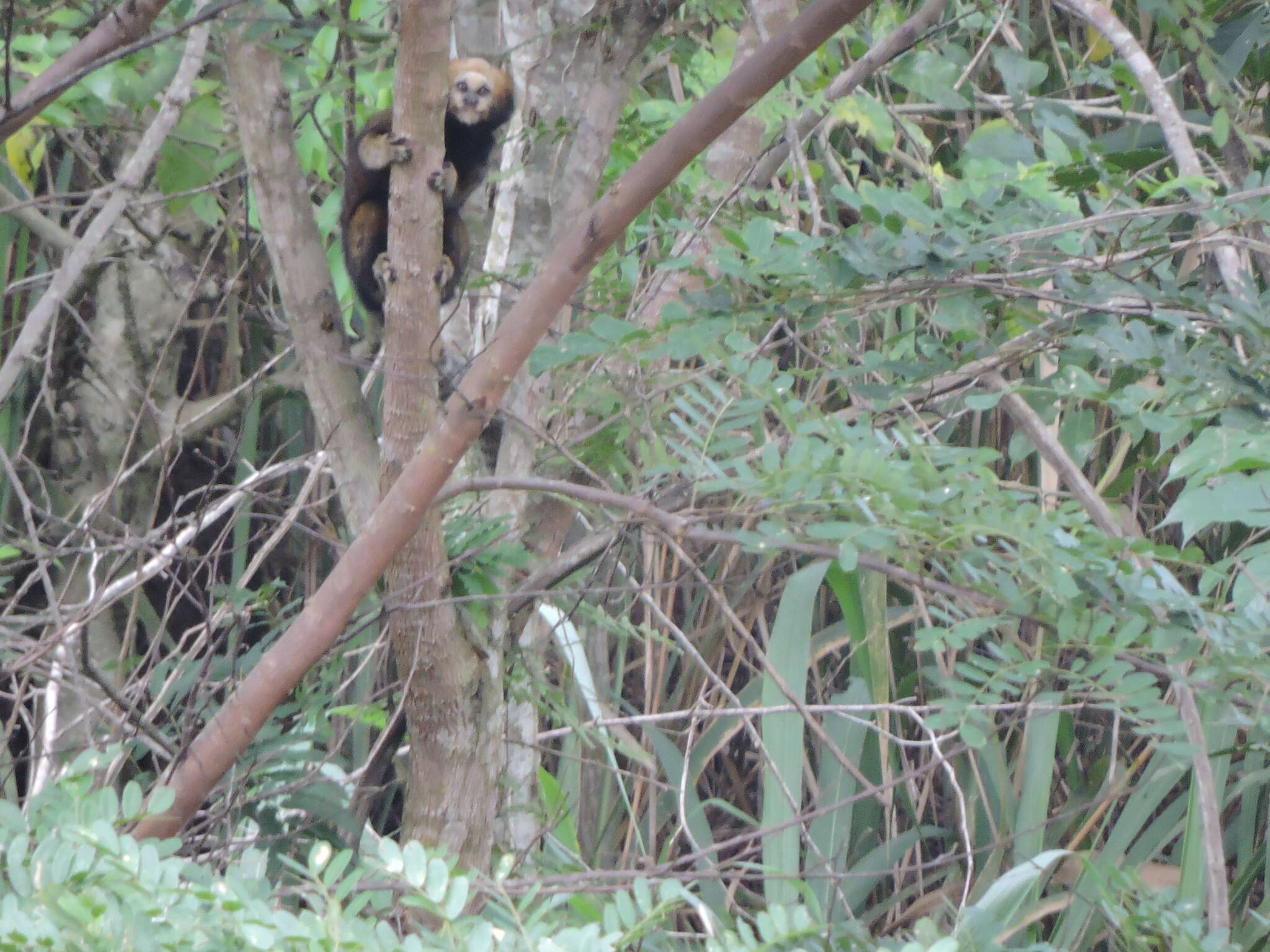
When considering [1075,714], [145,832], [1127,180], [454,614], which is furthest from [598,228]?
[1075,714]

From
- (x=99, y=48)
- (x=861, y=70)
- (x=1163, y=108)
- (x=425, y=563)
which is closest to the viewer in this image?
(x=99, y=48)

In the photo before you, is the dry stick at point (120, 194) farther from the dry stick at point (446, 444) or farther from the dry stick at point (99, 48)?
the dry stick at point (446, 444)

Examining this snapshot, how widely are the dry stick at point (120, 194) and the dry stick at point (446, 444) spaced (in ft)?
2.19

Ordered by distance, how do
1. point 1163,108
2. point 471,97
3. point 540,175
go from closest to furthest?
point 1163,108 < point 540,175 < point 471,97

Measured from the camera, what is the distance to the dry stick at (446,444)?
108cm

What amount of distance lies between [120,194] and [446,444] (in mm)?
818

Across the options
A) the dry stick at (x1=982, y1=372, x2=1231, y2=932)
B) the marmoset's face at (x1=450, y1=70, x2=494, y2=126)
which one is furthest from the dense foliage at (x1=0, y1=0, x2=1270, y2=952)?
the marmoset's face at (x1=450, y1=70, x2=494, y2=126)

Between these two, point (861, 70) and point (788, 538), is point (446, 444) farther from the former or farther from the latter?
point (861, 70)

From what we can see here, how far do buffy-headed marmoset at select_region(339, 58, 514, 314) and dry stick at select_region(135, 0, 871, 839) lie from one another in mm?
834

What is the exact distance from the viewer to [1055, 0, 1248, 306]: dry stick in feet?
4.60

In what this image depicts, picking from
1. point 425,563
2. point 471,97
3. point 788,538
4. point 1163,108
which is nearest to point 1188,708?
point 788,538

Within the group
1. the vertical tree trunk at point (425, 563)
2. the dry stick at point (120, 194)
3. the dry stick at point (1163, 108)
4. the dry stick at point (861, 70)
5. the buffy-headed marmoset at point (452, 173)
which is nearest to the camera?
the vertical tree trunk at point (425, 563)

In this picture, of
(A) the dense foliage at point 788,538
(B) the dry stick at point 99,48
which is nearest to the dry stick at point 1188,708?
(A) the dense foliage at point 788,538

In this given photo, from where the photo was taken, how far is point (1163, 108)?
1.57m
